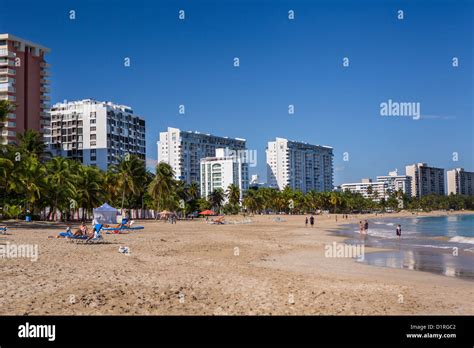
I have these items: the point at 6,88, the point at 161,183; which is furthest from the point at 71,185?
the point at 6,88

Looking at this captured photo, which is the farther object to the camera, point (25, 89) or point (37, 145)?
point (25, 89)

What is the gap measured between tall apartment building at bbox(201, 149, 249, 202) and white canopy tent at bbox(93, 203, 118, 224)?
132493 millimetres

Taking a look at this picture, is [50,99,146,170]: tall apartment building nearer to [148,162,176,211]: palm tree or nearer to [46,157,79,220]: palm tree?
[148,162,176,211]: palm tree

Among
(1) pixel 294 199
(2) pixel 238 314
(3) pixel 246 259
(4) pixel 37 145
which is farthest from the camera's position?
(1) pixel 294 199

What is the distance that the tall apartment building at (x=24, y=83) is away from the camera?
9419 centimetres

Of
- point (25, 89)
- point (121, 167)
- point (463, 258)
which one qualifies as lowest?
point (463, 258)

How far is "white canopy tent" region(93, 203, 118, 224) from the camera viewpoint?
45.5m

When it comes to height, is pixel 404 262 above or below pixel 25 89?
below

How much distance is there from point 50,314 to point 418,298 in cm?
934

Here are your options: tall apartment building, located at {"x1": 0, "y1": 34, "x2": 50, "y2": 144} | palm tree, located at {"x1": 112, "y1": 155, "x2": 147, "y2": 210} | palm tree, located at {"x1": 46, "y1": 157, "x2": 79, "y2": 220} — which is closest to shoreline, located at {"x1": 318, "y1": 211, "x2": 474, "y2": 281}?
palm tree, located at {"x1": 46, "y1": 157, "x2": 79, "y2": 220}

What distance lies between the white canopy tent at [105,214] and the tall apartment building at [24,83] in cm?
Result: 5464

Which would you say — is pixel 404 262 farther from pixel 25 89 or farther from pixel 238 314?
pixel 25 89
